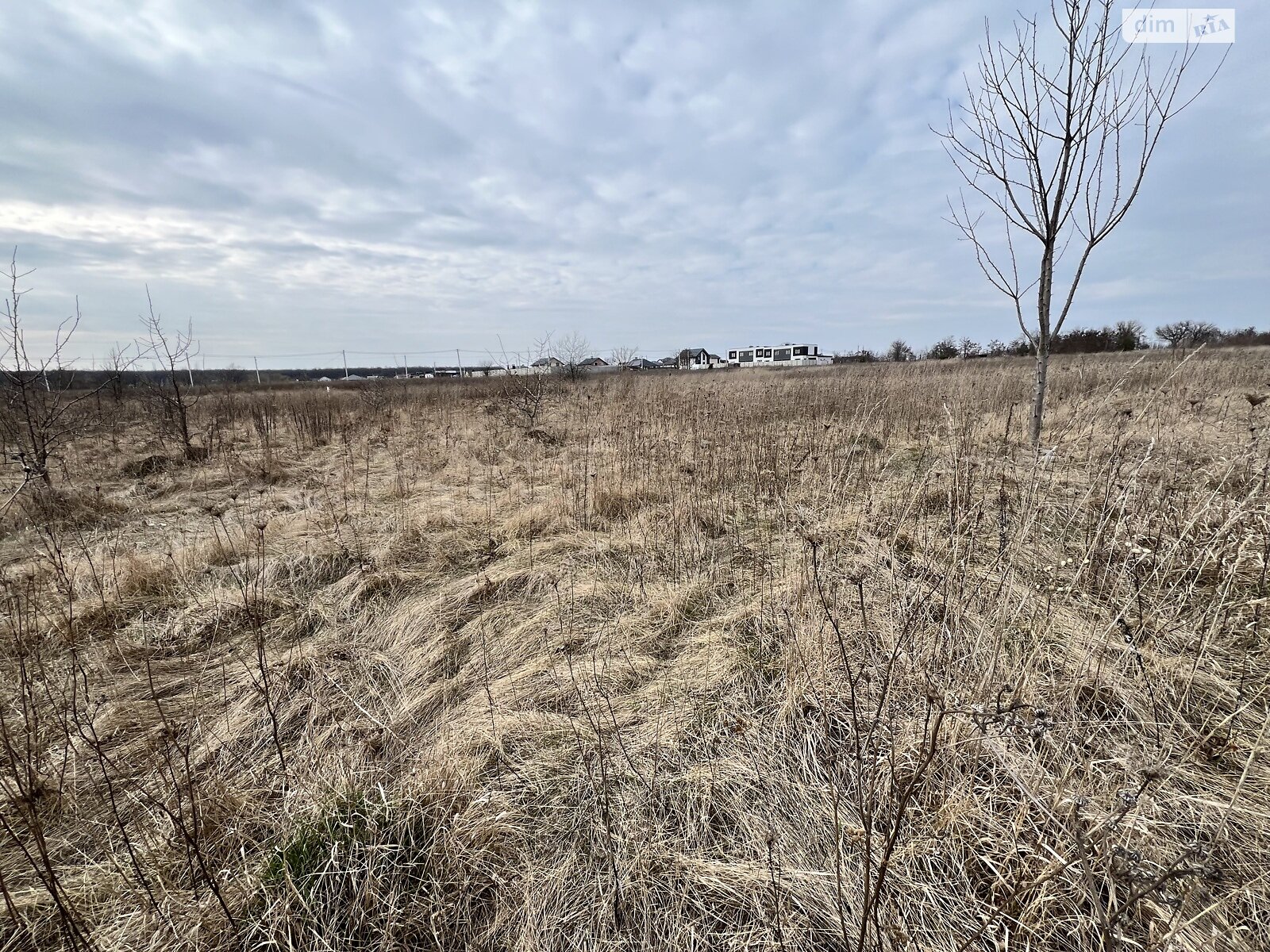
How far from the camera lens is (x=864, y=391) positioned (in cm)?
1177

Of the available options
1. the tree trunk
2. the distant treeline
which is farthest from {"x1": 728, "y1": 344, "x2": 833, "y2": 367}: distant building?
the tree trunk

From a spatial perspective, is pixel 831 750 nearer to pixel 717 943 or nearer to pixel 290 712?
pixel 717 943

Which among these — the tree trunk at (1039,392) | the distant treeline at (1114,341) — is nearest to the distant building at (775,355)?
the distant treeline at (1114,341)

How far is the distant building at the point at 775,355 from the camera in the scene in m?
58.6

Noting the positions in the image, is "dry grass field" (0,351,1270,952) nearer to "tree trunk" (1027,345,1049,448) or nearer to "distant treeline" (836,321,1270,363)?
"tree trunk" (1027,345,1049,448)

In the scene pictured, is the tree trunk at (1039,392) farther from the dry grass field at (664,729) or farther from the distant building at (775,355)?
the distant building at (775,355)

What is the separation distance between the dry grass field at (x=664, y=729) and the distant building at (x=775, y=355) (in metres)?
55.3

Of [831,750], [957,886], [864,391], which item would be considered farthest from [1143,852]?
[864,391]

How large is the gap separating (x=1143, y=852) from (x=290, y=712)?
332 cm

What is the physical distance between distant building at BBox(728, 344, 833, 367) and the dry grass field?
181 feet

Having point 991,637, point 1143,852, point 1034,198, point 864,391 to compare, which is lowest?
point 1143,852

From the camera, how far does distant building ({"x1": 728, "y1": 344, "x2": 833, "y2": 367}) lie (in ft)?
192

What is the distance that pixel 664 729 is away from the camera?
2203mm

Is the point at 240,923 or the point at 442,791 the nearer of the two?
the point at 240,923
